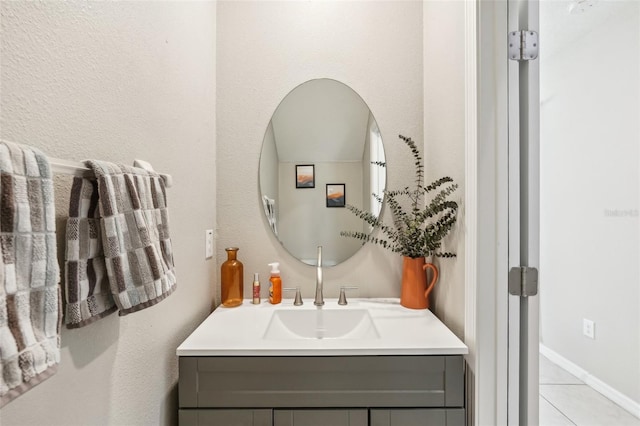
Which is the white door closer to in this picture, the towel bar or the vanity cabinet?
the vanity cabinet

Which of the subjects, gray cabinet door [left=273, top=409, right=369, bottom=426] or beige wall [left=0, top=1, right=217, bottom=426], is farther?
gray cabinet door [left=273, top=409, right=369, bottom=426]

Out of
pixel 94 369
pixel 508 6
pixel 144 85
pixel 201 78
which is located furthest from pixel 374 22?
pixel 94 369

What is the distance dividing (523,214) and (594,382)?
0.49 meters

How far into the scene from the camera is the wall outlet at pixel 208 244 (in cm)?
135

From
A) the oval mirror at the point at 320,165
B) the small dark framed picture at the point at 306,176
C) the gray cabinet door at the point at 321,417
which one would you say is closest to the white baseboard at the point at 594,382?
the gray cabinet door at the point at 321,417

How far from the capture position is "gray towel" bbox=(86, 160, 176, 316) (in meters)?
0.62

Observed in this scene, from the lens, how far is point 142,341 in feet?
2.85

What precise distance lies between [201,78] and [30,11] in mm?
799

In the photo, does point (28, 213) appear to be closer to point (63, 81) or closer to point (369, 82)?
point (63, 81)

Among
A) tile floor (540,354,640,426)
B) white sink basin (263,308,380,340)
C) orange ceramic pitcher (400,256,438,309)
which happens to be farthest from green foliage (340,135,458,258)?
tile floor (540,354,640,426)

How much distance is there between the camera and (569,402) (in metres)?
0.93

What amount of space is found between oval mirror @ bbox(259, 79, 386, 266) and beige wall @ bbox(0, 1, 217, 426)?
35cm

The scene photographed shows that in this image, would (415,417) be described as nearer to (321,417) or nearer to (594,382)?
(321,417)

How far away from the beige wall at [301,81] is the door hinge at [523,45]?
1.77ft
